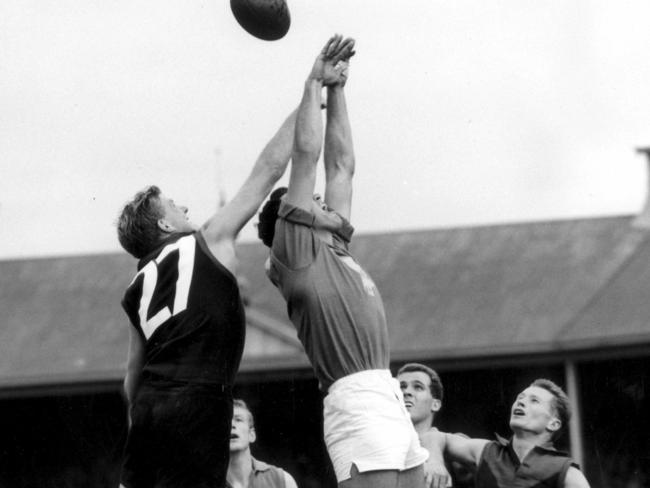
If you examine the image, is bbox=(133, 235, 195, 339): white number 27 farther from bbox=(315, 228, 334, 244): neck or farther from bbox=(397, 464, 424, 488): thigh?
bbox=(397, 464, 424, 488): thigh

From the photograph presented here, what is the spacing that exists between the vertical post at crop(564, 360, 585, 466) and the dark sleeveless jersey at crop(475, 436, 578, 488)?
924cm

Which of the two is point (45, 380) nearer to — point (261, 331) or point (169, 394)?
point (261, 331)

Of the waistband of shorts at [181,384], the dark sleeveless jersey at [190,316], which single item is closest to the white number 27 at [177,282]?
the dark sleeveless jersey at [190,316]

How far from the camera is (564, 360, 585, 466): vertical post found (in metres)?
17.4

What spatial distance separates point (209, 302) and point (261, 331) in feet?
44.7

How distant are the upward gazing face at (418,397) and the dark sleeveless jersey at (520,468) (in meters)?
0.38

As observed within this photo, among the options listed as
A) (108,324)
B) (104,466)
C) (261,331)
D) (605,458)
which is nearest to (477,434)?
(605,458)

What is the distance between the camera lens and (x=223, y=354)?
6.52 m

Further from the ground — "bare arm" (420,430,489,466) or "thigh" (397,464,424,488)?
"bare arm" (420,430,489,466)

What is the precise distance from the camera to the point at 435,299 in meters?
21.4

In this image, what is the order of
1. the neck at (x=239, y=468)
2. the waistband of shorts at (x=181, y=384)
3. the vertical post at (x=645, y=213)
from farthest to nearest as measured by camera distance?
1. the vertical post at (x=645, y=213)
2. the neck at (x=239, y=468)
3. the waistband of shorts at (x=181, y=384)

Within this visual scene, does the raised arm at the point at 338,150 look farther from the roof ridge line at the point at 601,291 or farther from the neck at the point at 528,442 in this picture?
the roof ridge line at the point at 601,291

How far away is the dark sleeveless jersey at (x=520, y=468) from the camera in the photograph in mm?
7977

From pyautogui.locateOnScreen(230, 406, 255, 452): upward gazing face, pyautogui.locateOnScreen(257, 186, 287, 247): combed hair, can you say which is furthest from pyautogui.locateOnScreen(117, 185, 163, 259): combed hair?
pyautogui.locateOnScreen(230, 406, 255, 452): upward gazing face
